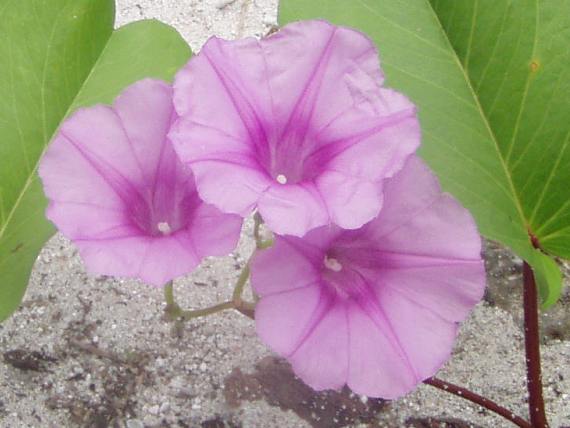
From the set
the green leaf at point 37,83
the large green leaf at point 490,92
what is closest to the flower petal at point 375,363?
the large green leaf at point 490,92

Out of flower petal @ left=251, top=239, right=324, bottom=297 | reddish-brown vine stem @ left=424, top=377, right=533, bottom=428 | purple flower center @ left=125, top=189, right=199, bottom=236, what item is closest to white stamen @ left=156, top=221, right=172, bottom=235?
purple flower center @ left=125, top=189, right=199, bottom=236

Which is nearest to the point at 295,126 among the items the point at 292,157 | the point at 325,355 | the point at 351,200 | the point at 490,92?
the point at 292,157

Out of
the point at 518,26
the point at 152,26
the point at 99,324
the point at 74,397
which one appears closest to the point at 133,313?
the point at 99,324

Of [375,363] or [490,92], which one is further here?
[490,92]

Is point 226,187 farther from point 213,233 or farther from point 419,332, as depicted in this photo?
point 419,332

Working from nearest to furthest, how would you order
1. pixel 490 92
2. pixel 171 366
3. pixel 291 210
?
pixel 291 210 < pixel 490 92 < pixel 171 366

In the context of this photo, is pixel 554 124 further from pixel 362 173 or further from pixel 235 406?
pixel 235 406

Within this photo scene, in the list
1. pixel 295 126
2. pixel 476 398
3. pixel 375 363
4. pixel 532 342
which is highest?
pixel 295 126
